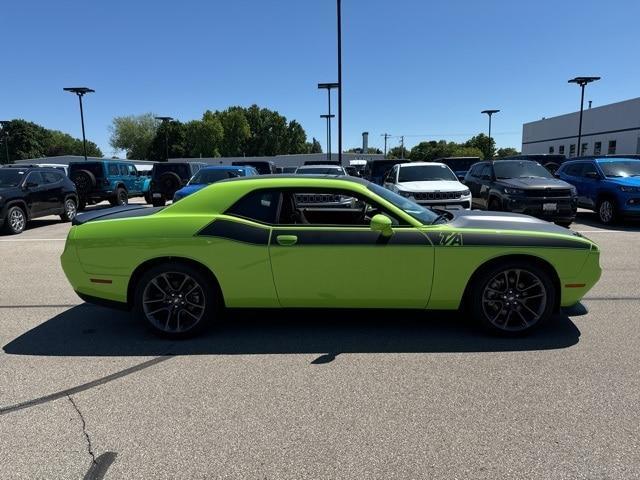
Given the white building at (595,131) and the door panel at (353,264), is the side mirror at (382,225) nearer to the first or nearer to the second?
the door panel at (353,264)

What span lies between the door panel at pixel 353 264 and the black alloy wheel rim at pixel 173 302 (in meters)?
0.79

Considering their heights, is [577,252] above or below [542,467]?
above

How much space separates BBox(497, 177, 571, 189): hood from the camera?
37.1 feet

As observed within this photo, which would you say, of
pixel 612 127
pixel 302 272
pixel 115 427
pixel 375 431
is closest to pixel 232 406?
pixel 115 427

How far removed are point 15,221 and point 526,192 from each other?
1225 centimetres

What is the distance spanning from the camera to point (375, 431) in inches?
120

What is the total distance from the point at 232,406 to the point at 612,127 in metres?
52.6

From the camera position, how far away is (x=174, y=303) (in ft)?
15.0

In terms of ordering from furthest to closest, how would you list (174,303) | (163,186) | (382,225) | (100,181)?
(163,186) < (100,181) < (174,303) < (382,225)

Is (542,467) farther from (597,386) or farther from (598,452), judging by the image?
(597,386)

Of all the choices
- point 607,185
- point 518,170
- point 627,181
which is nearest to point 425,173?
point 518,170

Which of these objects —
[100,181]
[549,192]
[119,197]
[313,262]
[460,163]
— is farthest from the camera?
[460,163]

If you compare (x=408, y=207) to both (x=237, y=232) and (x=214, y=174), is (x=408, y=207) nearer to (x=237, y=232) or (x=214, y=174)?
(x=237, y=232)

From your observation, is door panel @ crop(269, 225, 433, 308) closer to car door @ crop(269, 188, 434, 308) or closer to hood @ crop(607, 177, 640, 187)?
car door @ crop(269, 188, 434, 308)
